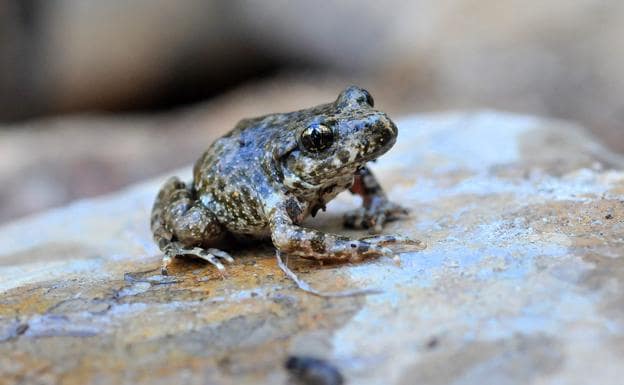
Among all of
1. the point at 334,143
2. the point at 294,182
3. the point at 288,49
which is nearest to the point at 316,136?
the point at 334,143

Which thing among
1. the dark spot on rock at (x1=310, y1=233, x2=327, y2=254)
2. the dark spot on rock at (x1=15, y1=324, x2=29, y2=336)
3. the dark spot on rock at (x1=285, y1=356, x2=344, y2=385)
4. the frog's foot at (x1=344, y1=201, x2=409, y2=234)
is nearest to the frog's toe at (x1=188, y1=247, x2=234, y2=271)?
the dark spot on rock at (x1=310, y1=233, x2=327, y2=254)

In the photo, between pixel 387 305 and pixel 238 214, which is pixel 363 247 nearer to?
pixel 387 305

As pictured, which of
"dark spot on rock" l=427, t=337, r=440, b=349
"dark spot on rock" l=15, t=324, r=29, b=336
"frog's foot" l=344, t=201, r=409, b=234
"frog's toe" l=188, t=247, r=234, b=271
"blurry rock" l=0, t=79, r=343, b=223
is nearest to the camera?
"dark spot on rock" l=427, t=337, r=440, b=349

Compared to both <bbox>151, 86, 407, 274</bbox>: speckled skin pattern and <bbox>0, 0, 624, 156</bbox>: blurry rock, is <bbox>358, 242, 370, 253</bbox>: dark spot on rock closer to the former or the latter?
A: <bbox>151, 86, 407, 274</bbox>: speckled skin pattern

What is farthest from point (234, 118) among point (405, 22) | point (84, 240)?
point (84, 240)

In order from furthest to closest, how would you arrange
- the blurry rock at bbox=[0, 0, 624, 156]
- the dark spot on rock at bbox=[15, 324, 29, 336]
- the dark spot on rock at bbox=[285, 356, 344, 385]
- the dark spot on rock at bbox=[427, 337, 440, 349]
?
the blurry rock at bbox=[0, 0, 624, 156] < the dark spot on rock at bbox=[15, 324, 29, 336] < the dark spot on rock at bbox=[427, 337, 440, 349] < the dark spot on rock at bbox=[285, 356, 344, 385]

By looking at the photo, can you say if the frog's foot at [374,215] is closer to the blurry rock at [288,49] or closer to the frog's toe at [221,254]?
the frog's toe at [221,254]

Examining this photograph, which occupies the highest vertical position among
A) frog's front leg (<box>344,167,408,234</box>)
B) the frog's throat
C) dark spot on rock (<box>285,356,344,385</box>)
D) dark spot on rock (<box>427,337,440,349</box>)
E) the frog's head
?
the frog's head

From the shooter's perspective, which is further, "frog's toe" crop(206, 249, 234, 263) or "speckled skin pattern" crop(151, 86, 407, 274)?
"frog's toe" crop(206, 249, 234, 263)
